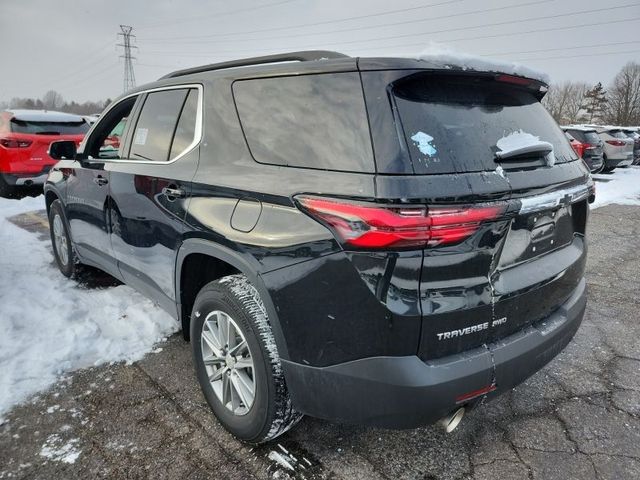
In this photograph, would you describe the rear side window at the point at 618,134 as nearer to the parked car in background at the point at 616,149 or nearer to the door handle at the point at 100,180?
the parked car in background at the point at 616,149

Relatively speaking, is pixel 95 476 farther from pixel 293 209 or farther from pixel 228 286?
pixel 293 209

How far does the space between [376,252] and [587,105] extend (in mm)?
63511

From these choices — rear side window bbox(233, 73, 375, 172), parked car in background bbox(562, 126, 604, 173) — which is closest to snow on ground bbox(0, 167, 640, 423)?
rear side window bbox(233, 73, 375, 172)

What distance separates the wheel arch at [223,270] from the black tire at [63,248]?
2.10 metres

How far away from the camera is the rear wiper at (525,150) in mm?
1834

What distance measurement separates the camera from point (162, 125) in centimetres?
283

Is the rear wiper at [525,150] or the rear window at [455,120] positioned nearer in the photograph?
the rear window at [455,120]

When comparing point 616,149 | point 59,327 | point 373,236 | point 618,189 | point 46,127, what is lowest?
point 618,189

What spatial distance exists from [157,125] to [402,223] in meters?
1.99

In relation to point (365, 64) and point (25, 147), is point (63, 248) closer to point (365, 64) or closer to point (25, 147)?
point (365, 64)

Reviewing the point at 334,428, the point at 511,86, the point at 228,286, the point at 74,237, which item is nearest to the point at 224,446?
the point at 334,428

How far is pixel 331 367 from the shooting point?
177 centimetres

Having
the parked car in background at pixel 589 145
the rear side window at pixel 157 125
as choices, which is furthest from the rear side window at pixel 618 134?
the rear side window at pixel 157 125

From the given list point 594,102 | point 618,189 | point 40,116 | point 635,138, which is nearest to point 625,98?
point 594,102
